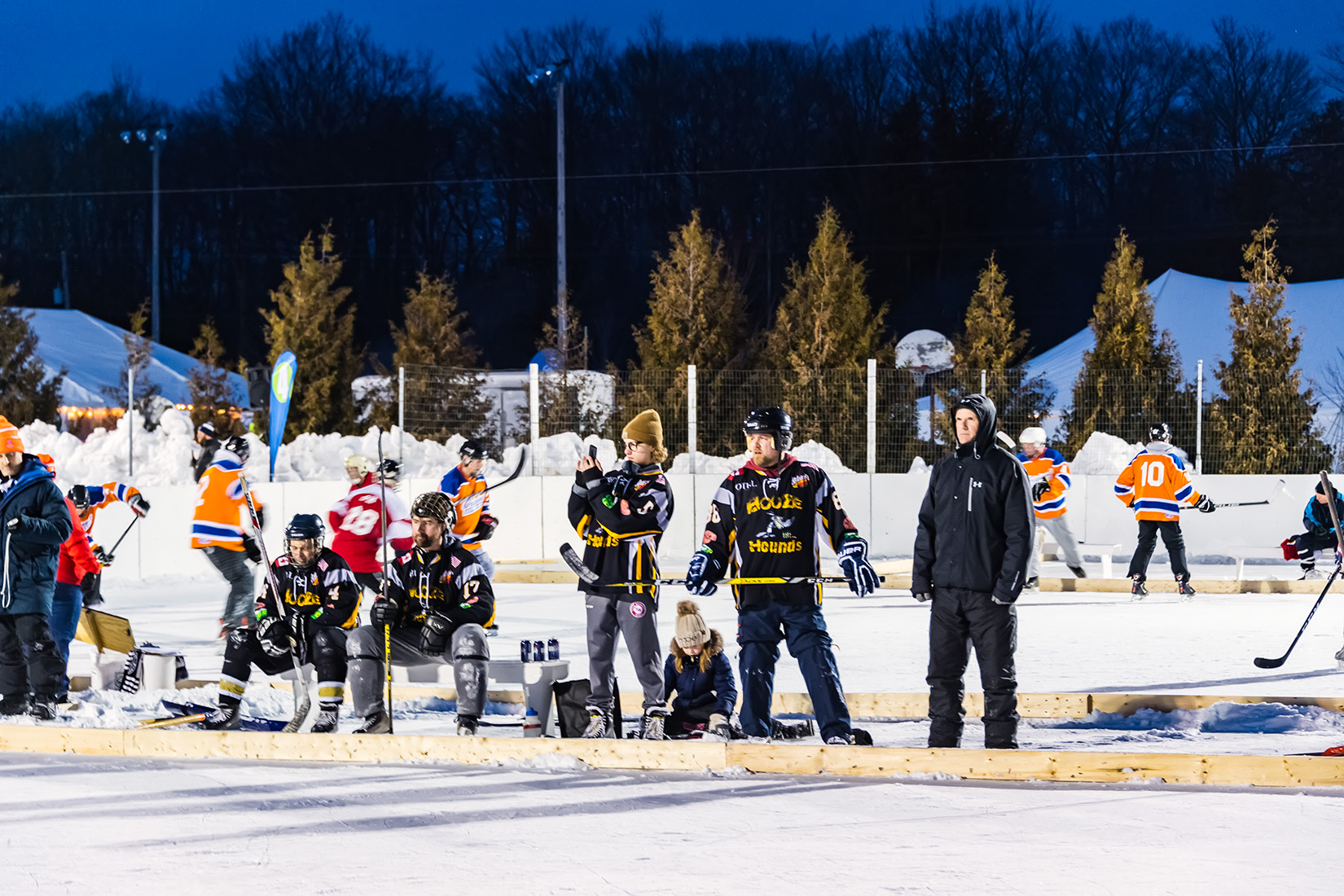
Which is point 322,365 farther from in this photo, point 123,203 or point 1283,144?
point 1283,144

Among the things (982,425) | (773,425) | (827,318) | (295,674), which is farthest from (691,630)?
(827,318)

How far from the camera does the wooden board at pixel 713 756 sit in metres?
4.63

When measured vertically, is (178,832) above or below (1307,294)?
below

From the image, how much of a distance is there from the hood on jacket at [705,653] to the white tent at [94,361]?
26.1m

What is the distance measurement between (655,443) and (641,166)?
37.5 m

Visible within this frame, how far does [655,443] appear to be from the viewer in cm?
613

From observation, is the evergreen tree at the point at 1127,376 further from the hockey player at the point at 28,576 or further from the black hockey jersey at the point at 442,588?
the hockey player at the point at 28,576

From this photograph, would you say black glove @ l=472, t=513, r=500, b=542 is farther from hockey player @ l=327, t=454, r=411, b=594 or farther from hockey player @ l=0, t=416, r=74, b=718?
hockey player @ l=0, t=416, r=74, b=718

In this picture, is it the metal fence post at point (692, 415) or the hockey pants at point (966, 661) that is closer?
the hockey pants at point (966, 661)

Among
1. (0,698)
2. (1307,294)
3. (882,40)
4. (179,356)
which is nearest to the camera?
(0,698)

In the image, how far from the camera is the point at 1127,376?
1895 cm

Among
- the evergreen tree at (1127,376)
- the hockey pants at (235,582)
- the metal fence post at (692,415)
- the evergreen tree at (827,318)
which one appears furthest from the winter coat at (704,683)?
the evergreen tree at (827,318)

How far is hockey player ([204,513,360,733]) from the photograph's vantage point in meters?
5.94

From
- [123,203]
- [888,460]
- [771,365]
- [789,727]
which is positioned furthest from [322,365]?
[123,203]
